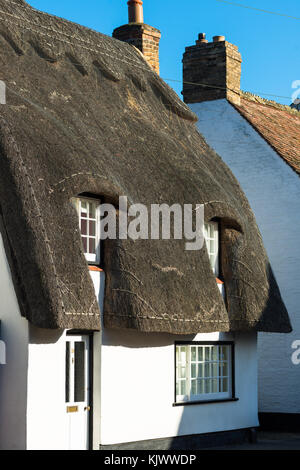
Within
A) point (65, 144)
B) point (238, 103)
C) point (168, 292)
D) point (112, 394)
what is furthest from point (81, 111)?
point (238, 103)

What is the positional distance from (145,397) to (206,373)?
83.5 inches

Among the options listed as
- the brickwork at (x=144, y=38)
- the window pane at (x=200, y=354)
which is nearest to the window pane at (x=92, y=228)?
the window pane at (x=200, y=354)

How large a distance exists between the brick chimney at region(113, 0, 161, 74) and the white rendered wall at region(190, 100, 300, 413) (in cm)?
234

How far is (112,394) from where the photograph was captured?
13883 millimetres

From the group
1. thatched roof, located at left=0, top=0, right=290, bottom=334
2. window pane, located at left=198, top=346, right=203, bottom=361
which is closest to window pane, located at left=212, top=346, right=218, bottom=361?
window pane, located at left=198, top=346, right=203, bottom=361

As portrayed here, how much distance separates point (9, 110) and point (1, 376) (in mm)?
4079

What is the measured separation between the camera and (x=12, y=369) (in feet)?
A: 41.0

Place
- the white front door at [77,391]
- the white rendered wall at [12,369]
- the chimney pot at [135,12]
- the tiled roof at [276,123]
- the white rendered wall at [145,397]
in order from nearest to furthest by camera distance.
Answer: the white rendered wall at [12,369], the white front door at [77,391], the white rendered wall at [145,397], the tiled roof at [276,123], the chimney pot at [135,12]

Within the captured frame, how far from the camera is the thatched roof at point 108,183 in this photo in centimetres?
1244

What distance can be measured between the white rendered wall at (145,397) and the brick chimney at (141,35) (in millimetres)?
7923

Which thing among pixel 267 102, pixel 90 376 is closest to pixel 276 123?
pixel 267 102

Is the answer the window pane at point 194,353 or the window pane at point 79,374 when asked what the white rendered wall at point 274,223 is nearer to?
the window pane at point 194,353

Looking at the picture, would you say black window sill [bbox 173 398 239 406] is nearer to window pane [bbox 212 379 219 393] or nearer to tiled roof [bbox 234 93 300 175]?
window pane [bbox 212 379 219 393]

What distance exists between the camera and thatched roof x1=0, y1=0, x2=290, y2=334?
1244cm
